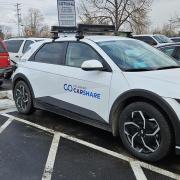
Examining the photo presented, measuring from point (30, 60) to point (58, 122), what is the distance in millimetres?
1312

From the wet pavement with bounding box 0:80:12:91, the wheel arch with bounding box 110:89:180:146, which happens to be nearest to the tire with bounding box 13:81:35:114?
the wheel arch with bounding box 110:89:180:146

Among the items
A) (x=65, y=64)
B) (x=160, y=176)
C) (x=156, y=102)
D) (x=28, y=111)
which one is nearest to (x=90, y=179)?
(x=160, y=176)

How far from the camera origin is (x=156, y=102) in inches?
183

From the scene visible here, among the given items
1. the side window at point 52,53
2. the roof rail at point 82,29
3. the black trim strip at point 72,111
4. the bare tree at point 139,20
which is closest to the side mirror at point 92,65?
the black trim strip at point 72,111

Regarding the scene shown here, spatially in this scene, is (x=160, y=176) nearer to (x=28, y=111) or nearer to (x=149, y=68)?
(x=149, y=68)

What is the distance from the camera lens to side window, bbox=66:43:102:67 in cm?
581

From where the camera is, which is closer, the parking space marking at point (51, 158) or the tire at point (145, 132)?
the parking space marking at point (51, 158)

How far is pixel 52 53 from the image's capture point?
6699 millimetres

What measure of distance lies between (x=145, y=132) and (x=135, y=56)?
51.9 inches

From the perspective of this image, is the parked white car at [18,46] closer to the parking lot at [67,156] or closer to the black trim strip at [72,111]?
the black trim strip at [72,111]

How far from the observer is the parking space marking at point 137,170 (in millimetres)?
4426

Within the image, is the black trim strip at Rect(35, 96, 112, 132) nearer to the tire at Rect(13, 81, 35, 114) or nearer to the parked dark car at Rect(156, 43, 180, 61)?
the tire at Rect(13, 81, 35, 114)

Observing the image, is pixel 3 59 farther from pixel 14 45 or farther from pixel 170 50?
pixel 170 50

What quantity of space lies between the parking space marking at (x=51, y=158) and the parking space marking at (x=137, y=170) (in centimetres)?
101
